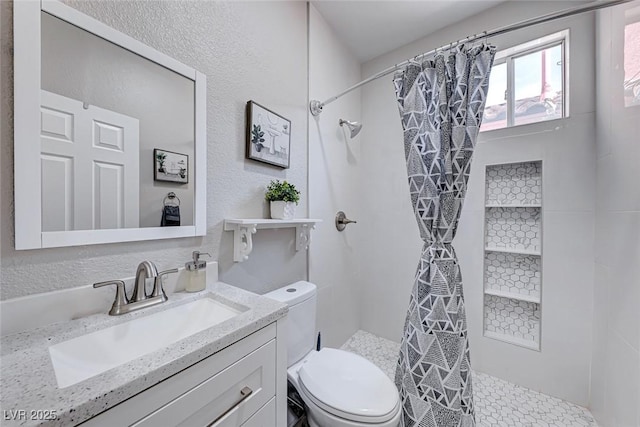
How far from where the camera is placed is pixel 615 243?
119 centimetres

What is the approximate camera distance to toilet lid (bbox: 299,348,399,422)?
0.95m

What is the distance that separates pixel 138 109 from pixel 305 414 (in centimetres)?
161

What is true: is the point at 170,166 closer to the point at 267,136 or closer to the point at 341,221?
the point at 267,136

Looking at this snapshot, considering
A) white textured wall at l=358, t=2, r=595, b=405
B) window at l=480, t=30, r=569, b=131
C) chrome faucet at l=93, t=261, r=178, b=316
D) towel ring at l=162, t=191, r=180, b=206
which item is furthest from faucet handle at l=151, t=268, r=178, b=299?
window at l=480, t=30, r=569, b=131

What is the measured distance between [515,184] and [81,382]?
7.48ft

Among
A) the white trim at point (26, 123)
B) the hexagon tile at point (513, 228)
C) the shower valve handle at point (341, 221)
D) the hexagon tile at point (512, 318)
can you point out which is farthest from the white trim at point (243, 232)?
the hexagon tile at point (512, 318)

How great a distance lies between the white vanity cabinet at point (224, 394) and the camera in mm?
481

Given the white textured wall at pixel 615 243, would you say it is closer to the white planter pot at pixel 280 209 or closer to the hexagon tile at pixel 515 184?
the hexagon tile at pixel 515 184

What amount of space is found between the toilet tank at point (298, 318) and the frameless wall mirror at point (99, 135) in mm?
568

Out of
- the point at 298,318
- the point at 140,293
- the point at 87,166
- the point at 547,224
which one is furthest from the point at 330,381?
the point at 547,224

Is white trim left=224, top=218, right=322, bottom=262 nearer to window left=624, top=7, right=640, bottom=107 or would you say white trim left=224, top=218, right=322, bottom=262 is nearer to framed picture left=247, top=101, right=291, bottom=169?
framed picture left=247, top=101, right=291, bottom=169

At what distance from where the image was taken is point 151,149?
2.97 ft

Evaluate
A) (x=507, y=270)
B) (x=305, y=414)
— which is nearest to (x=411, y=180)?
(x=507, y=270)

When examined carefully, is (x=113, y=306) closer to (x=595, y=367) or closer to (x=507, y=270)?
(x=507, y=270)
